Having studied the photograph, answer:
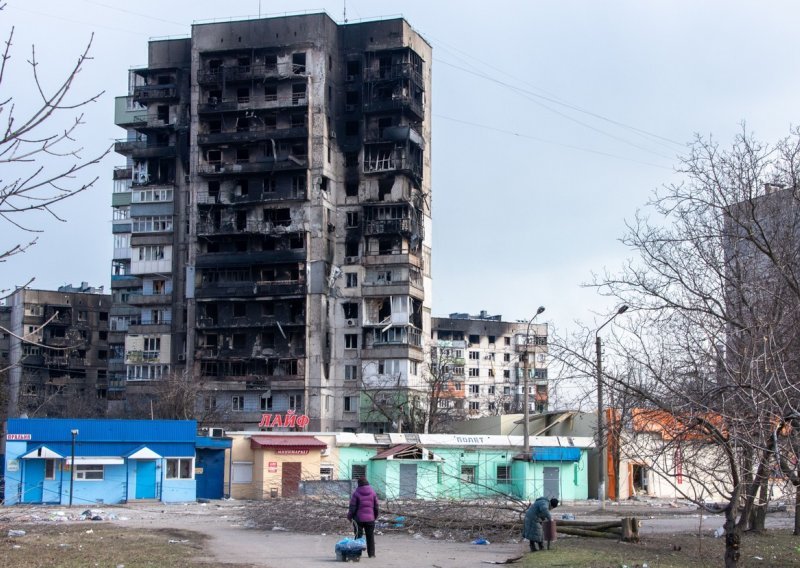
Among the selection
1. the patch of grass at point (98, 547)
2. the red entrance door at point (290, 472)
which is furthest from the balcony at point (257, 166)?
the patch of grass at point (98, 547)

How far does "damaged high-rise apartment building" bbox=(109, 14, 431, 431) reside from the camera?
268ft

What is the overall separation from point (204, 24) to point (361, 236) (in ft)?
75.9

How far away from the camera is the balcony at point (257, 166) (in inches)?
3228

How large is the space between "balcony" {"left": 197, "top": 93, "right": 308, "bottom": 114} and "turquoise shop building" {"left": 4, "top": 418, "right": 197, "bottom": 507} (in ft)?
140

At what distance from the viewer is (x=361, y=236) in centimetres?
8350

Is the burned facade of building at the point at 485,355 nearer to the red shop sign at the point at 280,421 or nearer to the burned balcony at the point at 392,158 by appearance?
the burned balcony at the point at 392,158

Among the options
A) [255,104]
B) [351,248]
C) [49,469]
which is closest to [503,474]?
[49,469]

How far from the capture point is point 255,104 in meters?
83.9

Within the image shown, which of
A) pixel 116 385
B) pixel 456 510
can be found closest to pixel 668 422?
pixel 456 510

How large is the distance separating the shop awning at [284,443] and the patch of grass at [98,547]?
21.8m

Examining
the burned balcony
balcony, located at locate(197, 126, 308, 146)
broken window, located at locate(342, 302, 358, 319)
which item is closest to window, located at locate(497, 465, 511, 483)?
broken window, located at locate(342, 302, 358, 319)

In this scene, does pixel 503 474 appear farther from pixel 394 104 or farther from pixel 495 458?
pixel 394 104

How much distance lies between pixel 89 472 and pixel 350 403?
39344 millimetres

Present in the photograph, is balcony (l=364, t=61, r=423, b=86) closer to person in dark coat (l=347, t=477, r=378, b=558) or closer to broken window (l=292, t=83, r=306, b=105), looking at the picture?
broken window (l=292, t=83, r=306, b=105)
